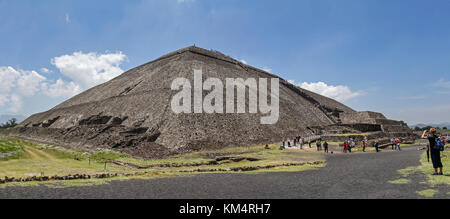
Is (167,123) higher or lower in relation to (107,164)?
higher

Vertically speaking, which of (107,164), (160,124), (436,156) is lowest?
(107,164)

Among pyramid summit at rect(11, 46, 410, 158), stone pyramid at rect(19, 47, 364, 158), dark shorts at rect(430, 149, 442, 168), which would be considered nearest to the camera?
dark shorts at rect(430, 149, 442, 168)

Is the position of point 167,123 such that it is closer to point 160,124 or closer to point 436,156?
point 160,124

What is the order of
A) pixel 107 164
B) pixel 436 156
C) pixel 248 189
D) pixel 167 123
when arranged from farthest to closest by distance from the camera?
pixel 167 123
pixel 107 164
pixel 436 156
pixel 248 189

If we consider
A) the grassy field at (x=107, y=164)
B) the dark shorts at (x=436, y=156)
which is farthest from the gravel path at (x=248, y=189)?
the grassy field at (x=107, y=164)

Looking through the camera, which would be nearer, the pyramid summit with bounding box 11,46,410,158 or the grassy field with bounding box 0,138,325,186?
the grassy field with bounding box 0,138,325,186

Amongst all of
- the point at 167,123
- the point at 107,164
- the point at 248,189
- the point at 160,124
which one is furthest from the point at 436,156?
the point at 160,124

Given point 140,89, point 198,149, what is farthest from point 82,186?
point 140,89

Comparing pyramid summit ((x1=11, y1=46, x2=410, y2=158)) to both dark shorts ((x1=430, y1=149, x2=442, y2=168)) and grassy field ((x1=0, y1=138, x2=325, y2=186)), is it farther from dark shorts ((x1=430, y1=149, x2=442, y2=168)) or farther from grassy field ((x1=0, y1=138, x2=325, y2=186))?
dark shorts ((x1=430, y1=149, x2=442, y2=168))

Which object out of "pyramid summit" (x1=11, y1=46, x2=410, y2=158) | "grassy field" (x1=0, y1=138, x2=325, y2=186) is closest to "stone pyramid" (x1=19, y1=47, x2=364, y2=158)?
"pyramid summit" (x1=11, y1=46, x2=410, y2=158)
